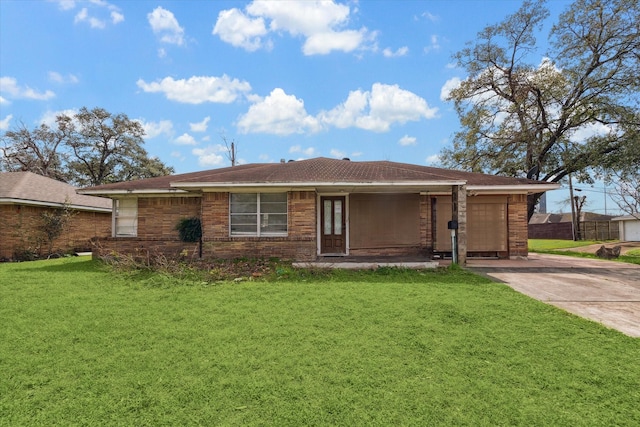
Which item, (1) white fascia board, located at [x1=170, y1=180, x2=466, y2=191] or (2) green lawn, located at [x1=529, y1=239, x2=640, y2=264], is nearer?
(1) white fascia board, located at [x1=170, y1=180, x2=466, y2=191]

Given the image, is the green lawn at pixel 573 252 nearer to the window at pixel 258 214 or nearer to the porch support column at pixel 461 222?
the porch support column at pixel 461 222

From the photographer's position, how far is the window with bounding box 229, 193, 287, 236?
11289 mm

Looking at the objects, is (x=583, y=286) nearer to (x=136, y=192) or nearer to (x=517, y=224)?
(x=517, y=224)

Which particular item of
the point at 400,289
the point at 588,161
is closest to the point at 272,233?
the point at 400,289

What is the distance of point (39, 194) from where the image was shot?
15062mm

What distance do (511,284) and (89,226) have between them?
19333 mm

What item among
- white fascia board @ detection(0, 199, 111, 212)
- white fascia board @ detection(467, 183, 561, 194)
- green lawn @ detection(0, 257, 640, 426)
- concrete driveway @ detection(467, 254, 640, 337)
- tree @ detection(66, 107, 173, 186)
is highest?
tree @ detection(66, 107, 173, 186)

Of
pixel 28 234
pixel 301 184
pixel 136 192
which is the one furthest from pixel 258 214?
pixel 28 234

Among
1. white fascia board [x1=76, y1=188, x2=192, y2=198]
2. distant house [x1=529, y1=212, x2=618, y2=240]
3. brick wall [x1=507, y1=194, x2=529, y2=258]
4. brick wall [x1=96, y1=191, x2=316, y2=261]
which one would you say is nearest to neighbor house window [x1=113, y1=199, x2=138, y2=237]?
white fascia board [x1=76, y1=188, x2=192, y2=198]

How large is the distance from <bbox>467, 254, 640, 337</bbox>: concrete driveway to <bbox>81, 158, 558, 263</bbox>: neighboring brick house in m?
1.66

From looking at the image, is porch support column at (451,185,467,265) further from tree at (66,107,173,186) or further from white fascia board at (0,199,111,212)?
tree at (66,107,173,186)

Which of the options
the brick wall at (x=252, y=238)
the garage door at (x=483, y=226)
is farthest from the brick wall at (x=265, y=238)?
the garage door at (x=483, y=226)

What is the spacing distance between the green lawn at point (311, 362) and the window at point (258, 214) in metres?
4.92

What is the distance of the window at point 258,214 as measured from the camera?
37.0 ft
